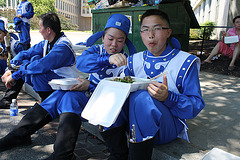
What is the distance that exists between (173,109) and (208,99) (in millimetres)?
2252

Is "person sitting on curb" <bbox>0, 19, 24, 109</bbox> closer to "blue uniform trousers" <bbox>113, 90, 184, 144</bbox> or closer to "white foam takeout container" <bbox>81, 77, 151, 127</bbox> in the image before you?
"white foam takeout container" <bbox>81, 77, 151, 127</bbox>

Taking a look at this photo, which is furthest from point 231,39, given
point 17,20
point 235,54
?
point 17,20

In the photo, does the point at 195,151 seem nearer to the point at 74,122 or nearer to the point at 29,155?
the point at 74,122

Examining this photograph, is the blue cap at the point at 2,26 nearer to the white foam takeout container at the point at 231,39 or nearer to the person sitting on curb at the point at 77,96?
the person sitting on curb at the point at 77,96

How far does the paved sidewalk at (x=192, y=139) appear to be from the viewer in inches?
91.3

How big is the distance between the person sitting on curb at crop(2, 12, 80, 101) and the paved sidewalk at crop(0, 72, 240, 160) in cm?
66

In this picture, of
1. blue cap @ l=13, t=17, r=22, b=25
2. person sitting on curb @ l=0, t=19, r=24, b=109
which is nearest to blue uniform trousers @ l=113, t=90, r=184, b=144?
person sitting on curb @ l=0, t=19, r=24, b=109

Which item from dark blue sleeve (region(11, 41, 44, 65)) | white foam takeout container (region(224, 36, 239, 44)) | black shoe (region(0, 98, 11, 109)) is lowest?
black shoe (region(0, 98, 11, 109))

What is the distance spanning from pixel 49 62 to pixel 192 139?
2118 millimetres

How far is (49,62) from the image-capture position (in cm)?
334

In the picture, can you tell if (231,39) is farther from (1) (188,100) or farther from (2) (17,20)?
(2) (17,20)

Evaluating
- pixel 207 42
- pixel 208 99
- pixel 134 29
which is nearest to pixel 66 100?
pixel 208 99

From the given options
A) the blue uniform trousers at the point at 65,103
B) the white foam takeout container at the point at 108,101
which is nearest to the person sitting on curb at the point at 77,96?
the blue uniform trousers at the point at 65,103

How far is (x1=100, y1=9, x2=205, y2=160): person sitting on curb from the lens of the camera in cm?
192
